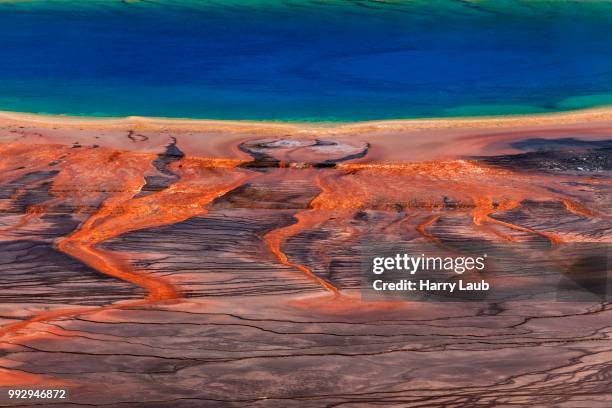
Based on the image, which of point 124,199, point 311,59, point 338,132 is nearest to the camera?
point 124,199

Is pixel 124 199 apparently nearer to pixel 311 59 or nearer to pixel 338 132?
pixel 338 132

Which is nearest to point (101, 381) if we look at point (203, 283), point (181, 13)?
point (203, 283)

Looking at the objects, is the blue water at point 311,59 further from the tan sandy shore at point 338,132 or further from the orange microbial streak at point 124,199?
the orange microbial streak at point 124,199

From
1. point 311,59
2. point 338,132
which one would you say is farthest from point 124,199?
point 311,59

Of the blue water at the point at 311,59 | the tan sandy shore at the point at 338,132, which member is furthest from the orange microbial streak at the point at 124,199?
the blue water at the point at 311,59

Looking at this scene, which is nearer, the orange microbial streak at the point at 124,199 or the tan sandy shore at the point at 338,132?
the orange microbial streak at the point at 124,199
